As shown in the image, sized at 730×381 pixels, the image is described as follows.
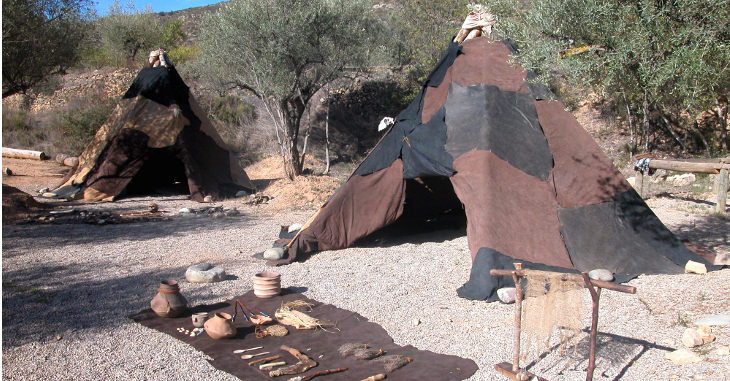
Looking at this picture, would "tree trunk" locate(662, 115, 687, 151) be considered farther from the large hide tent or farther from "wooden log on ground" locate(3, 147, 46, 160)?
"wooden log on ground" locate(3, 147, 46, 160)

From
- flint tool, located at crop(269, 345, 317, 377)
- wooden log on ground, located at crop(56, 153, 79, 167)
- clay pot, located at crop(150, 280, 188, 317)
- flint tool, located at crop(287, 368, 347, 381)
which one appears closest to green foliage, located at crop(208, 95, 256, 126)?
wooden log on ground, located at crop(56, 153, 79, 167)

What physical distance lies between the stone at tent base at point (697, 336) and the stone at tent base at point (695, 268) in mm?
1842

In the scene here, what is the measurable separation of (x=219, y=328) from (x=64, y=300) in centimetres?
209

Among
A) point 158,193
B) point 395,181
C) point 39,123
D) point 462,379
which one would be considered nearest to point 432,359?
point 462,379

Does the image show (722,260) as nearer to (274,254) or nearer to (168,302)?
(274,254)

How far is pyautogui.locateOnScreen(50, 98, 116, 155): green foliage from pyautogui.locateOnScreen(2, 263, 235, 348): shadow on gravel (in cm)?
1257

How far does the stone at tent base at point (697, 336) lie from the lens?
164 inches

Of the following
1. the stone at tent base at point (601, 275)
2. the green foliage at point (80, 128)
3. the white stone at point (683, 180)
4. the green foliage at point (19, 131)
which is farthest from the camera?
the green foliage at point (19, 131)

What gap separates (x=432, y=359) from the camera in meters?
4.14

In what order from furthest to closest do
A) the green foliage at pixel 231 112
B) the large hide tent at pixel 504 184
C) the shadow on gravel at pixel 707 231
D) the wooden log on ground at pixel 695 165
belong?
1. the green foliage at pixel 231 112
2. the wooden log on ground at pixel 695 165
3. the shadow on gravel at pixel 707 231
4. the large hide tent at pixel 504 184

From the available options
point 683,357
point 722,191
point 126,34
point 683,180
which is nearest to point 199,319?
point 683,357

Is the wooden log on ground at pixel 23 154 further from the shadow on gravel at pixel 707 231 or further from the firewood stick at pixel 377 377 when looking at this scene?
the shadow on gravel at pixel 707 231

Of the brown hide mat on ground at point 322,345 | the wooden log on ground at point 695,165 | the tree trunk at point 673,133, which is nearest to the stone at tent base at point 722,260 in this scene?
the brown hide mat on ground at point 322,345

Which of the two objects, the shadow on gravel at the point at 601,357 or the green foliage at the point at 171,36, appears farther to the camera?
the green foliage at the point at 171,36
